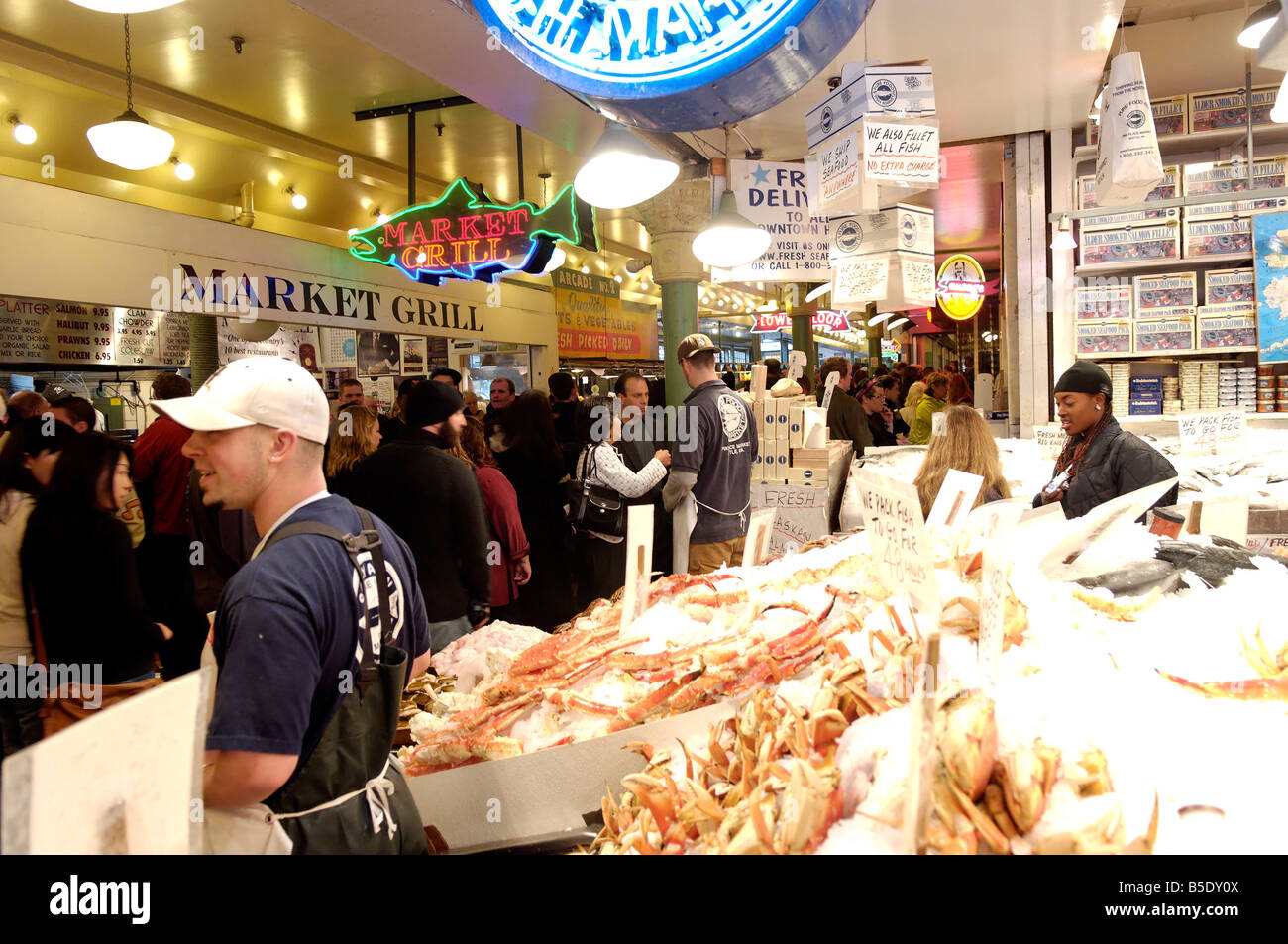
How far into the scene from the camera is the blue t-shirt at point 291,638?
4.60 ft

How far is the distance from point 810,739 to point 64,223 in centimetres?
861

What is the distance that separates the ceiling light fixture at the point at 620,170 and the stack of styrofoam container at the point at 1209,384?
15.1 ft

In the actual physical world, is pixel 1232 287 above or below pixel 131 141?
below

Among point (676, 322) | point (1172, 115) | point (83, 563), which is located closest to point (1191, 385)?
point (1172, 115)

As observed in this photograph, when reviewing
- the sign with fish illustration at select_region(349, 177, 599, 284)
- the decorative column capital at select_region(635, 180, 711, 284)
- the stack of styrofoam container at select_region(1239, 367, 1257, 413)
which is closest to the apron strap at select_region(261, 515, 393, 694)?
the sign with fish illustration at select_region(349, 177, 599, 284)

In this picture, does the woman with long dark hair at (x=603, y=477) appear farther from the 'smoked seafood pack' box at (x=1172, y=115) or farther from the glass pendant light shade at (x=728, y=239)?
the 'smoked seafood pack' box at (x=1172, y=115)

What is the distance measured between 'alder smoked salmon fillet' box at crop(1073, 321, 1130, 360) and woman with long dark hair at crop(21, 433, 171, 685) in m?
6.48

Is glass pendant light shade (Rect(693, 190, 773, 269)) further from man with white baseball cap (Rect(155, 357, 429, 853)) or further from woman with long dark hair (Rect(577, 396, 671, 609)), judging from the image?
man with white baseball cap (Rect(155, 357, 429, 853))

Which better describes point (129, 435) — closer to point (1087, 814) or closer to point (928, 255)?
point (928, 255)

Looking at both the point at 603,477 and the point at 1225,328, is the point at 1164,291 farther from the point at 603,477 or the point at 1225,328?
the point at 603,477

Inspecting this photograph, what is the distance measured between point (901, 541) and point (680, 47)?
1309mm

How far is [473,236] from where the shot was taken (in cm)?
713

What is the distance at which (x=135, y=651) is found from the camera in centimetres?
340
